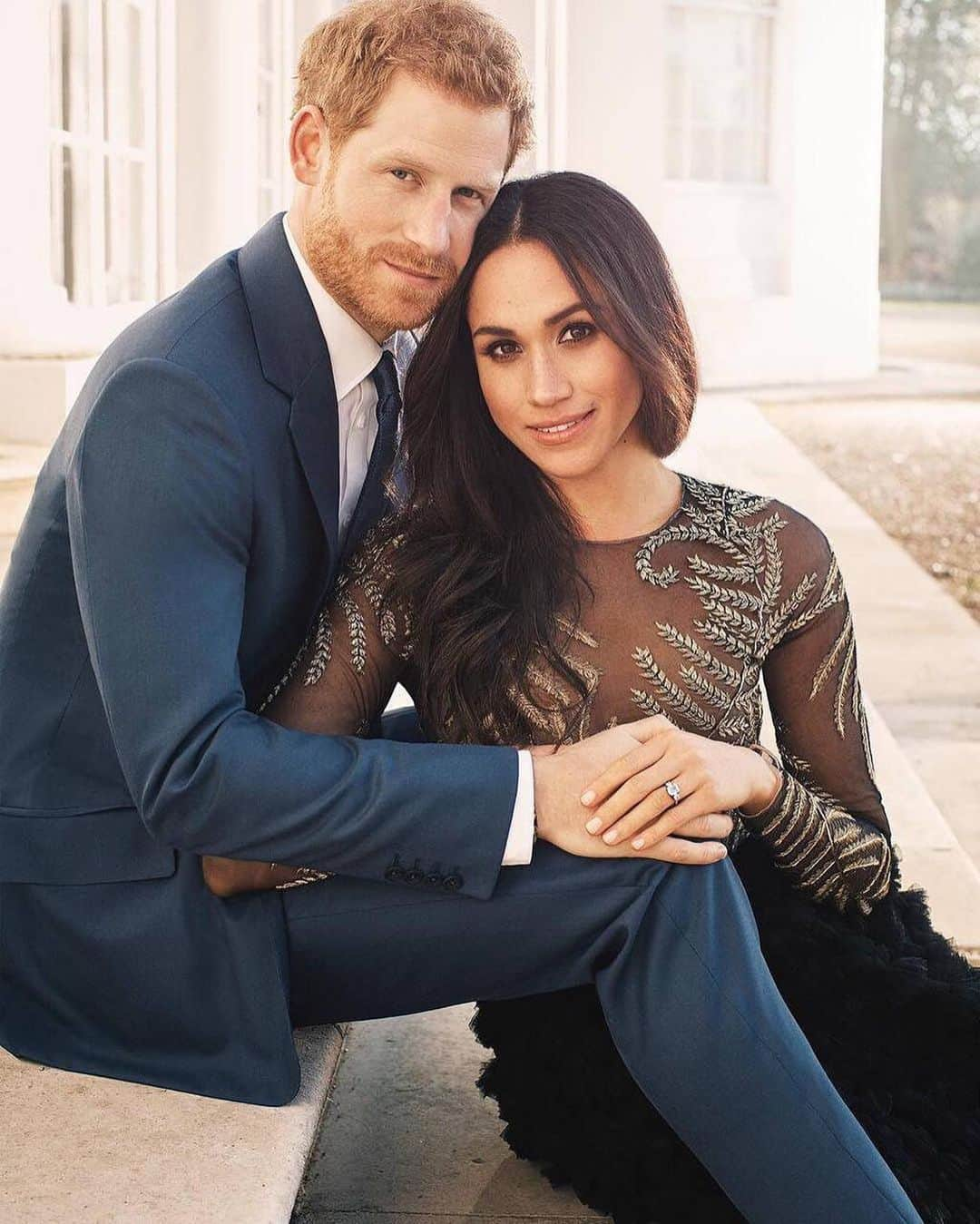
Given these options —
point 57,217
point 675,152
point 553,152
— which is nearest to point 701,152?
point 675,152

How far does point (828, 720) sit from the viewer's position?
7.86 ft

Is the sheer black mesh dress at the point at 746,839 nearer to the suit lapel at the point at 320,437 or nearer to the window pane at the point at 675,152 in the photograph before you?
the suit lapel at the point at 320,437

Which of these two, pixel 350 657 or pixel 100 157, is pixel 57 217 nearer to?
pixel 100 157

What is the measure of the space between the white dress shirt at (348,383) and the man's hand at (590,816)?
48 centimetres

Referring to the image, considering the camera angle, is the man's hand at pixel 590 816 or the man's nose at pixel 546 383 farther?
the man's nose at pixel 546 383

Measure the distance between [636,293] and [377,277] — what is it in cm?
34

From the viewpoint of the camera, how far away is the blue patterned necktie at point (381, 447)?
7.73 feet

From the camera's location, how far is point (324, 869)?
1959mm

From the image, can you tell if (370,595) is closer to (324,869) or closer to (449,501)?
(449,501)

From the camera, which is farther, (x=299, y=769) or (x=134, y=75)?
(x=134, y=75)

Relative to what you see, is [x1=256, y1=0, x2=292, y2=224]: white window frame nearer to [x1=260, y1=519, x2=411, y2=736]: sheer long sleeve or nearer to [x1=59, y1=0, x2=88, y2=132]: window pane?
[x1=59, y1=0, x2=88, y2=132]: window pane

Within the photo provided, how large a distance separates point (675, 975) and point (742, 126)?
14.6 meters

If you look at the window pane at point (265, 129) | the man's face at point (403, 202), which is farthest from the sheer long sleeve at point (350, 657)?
the window pane at point (265, 129)

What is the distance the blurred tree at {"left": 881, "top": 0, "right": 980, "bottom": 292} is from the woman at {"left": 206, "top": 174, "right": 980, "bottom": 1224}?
117 ft
